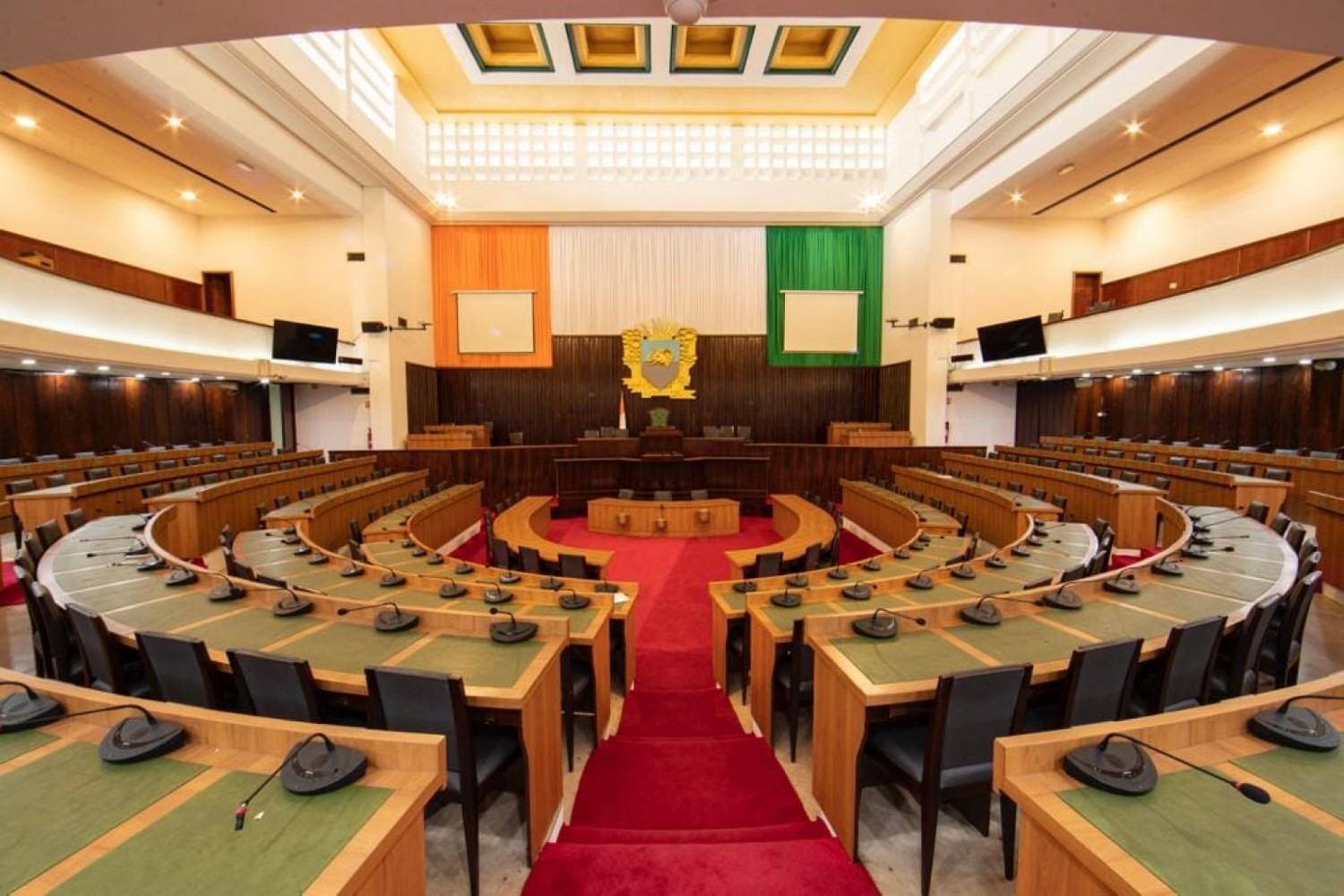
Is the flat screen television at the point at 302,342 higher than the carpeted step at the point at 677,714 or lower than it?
higher

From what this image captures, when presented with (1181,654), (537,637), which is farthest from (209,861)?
(1181,654)

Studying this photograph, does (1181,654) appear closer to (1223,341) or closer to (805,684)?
(805,684)

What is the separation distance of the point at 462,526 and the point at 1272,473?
36.6 feet

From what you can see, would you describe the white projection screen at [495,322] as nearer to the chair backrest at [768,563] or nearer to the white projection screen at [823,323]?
the white projection screen at [823,323]

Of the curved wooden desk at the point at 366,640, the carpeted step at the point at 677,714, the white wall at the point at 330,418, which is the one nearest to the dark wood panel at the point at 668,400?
the white wall at the point at 330,418

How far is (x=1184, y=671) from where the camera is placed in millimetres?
2463

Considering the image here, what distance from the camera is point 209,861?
122cm

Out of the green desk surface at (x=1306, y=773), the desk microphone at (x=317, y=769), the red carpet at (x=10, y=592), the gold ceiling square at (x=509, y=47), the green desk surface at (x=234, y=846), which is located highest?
the gold ceiling square at (x=509, y=47)

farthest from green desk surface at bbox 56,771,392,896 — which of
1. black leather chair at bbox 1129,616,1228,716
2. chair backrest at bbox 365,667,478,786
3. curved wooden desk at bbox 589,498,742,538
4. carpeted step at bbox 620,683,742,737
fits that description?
curved wooden desk at bbox 589,498,742,538

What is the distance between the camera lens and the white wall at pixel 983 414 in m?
12.6

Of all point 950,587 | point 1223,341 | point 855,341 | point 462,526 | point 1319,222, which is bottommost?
point 462,526

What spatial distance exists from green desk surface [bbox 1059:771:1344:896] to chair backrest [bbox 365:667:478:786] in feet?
6.13

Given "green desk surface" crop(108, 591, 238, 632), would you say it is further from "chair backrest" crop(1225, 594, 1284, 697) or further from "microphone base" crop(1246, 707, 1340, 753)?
"chair backrest" crop(1225, 594, 1284, 697)

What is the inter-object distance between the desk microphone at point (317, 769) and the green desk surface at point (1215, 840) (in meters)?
1.84
